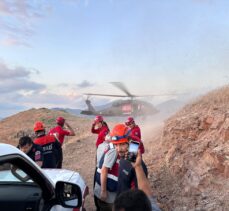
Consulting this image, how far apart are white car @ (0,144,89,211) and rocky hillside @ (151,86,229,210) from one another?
4072mm

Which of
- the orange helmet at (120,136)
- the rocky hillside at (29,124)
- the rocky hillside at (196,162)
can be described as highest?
the rocky hillside at (29,124)

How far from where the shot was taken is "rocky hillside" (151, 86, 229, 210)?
7.17 meters

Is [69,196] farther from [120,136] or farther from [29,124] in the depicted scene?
[29,124]

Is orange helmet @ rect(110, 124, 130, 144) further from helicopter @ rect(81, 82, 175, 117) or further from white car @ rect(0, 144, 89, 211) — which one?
helicopter @ rect(81, 82, 175, 117)

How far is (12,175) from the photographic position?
366 cm

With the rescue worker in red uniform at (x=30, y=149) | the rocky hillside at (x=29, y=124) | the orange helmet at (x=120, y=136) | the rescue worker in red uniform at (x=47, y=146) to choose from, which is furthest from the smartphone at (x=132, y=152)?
the rocky hillside at (x=29, y=124)

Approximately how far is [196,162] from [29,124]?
21867mm

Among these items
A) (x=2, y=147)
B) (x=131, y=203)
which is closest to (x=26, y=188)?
(x=2, y=147)

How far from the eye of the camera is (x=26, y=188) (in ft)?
11.2

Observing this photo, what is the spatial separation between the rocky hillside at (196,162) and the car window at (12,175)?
405 centimetres

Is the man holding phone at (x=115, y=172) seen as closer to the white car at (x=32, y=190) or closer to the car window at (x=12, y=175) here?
the white car at (x=32, y=190)

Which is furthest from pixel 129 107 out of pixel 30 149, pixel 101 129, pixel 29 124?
pixel 30 149

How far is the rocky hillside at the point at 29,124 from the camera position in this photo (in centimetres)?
2376

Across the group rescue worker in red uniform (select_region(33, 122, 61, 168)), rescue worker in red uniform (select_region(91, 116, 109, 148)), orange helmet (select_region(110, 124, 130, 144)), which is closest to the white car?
orange helmet (select_region(110, 124, 130, 144))
